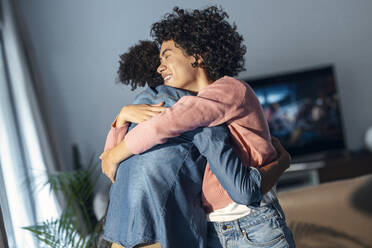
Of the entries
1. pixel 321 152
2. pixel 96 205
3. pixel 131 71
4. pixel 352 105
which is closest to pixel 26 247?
pixel 96 205

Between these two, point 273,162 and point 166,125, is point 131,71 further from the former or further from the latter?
point 273,162

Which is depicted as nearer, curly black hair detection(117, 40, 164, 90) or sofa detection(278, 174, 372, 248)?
curly black hair detection(117, 40, 164, 90)

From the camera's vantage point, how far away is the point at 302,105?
3.95 meters

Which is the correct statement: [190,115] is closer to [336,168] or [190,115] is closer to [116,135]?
[116,135]

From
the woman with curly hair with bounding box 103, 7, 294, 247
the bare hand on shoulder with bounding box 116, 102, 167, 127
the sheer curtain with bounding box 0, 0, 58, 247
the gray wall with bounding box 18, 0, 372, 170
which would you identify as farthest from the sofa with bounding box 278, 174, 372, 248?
the gray wall with bounding box 18, 0, 372, 170

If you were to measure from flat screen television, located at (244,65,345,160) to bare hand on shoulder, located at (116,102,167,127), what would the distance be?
10.5 feet

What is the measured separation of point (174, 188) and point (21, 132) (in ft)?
8.33

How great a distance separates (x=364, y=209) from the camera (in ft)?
4.47

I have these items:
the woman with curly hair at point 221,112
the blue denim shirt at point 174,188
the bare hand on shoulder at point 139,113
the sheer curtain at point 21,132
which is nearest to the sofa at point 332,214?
the woman with curly hair at point 221,112

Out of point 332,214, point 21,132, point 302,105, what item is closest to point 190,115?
point 332,214

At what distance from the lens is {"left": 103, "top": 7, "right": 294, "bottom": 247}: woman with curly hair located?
802mm

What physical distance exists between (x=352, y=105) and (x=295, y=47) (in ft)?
2.72

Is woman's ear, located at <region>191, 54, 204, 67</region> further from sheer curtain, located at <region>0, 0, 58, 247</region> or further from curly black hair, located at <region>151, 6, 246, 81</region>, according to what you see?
sheer curtain, located at <region>0, 0, 58, 247</region>

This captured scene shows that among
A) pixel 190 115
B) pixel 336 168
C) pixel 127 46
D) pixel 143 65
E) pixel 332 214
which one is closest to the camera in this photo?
pixel 190 115
